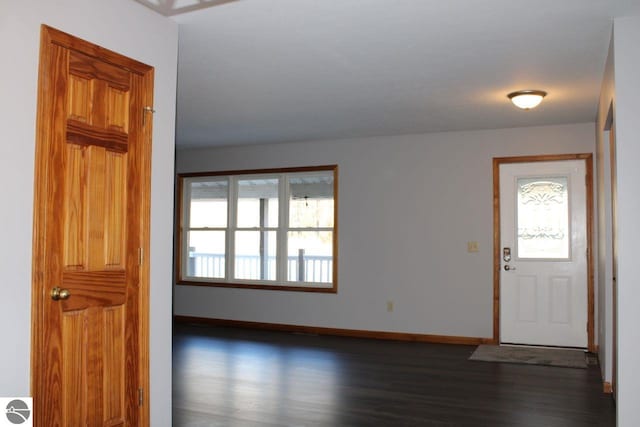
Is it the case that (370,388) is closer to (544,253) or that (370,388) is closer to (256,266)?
(544,253)

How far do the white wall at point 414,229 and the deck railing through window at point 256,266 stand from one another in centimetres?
24

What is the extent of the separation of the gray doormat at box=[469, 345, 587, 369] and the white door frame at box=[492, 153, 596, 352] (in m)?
0.28

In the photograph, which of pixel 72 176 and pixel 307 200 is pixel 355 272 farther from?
pixel 72 176

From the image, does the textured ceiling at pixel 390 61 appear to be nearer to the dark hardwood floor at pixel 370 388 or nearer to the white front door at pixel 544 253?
the white front door at pixel 544 253

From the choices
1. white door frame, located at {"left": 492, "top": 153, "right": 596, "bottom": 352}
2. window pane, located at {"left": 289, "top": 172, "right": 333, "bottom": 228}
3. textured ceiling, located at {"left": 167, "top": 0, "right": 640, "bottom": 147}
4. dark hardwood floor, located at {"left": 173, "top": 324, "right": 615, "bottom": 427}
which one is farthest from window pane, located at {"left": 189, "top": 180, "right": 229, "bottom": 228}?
white door frame, located at {"left": 492, "top": 153, "right": 596, "bottom": 352}

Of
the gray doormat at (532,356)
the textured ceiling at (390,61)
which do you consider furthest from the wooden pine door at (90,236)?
the gray doormat at (532,356)

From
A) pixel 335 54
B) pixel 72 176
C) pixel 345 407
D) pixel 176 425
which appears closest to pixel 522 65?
pixel 335 54

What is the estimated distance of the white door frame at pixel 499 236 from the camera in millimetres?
6285

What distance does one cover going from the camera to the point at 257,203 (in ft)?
26.3

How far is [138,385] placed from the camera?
10.2 feet

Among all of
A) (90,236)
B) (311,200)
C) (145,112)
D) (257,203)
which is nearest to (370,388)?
(90,236)

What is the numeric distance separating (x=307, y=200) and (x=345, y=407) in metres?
3.90

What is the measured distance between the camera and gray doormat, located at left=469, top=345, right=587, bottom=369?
5652 mm

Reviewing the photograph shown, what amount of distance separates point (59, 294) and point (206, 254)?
5.73 m
